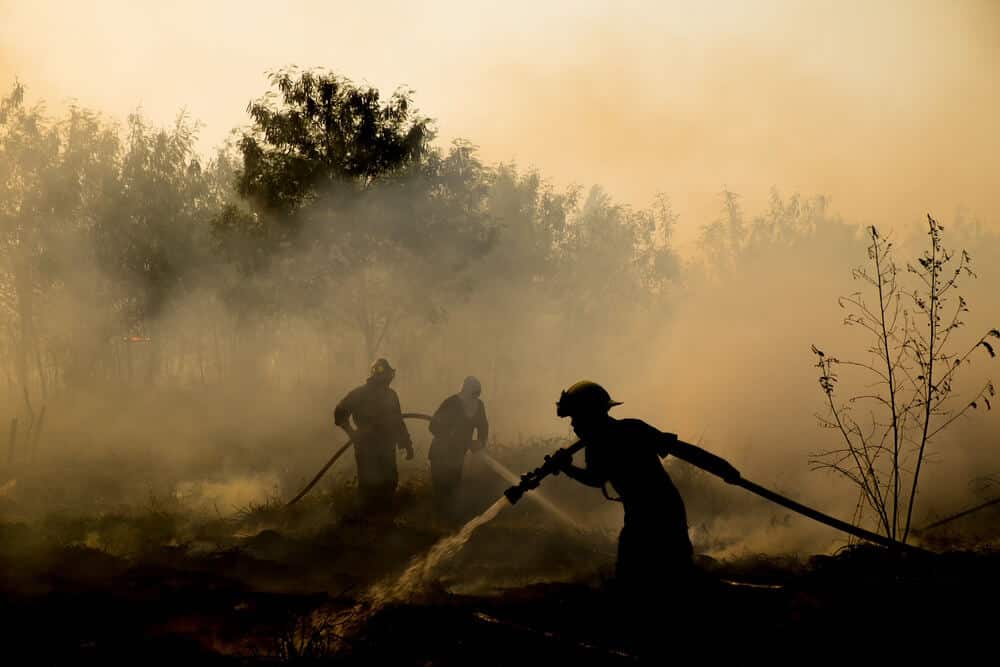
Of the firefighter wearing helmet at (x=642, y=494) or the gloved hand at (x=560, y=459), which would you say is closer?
the firefighter wearing helmet at (x=642, y=494)

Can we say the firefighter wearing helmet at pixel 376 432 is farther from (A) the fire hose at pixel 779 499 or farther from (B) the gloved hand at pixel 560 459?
(B) the gloved hand at pixel 560 459

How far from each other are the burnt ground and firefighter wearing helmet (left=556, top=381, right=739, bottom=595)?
0.64 feet

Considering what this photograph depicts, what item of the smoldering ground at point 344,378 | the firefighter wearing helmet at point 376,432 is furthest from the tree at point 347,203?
the firefighter wearing helmet at point 376,432

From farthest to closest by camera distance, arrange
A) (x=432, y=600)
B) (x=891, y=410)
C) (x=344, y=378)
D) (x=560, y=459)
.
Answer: (x=344, y=378) < (x=891, y=410) < (x=432, y=600) < (x=560, y=459)

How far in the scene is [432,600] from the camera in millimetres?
5719

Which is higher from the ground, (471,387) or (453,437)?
(471,387)

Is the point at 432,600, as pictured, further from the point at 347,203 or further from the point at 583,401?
the point at 347,203

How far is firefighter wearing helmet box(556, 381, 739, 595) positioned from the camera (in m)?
4.17

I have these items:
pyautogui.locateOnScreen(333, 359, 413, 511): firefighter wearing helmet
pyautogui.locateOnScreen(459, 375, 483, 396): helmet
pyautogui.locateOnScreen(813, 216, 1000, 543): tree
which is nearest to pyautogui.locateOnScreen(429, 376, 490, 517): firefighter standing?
pyautogui.locateOnScreen(459, 375, 483, 396): helmet

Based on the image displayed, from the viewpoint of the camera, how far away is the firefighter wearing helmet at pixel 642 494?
13.7 feet

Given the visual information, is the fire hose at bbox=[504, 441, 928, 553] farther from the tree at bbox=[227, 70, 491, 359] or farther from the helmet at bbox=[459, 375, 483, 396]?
the tree at bbox=[227, 70, 491, 359]

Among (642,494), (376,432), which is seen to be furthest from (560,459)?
(376,432)

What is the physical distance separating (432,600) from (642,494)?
2567mm

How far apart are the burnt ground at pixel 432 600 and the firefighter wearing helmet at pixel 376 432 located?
47cm
